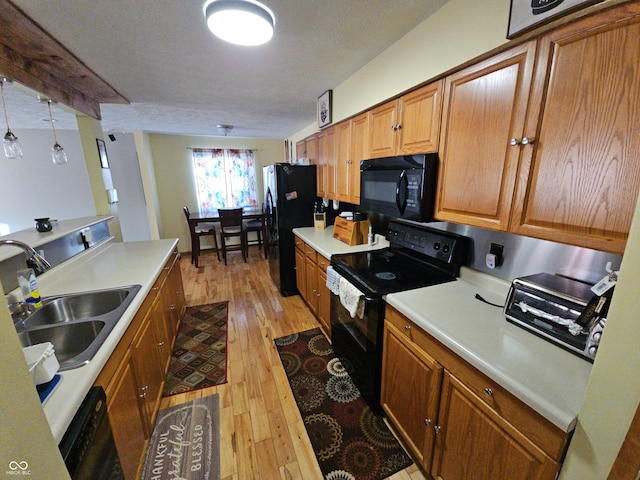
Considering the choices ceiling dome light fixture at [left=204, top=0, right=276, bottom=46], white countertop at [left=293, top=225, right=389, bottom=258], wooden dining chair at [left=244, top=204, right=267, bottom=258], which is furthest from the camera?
wooden dining chair at [left=244, top=204, right=267, bottom=258]

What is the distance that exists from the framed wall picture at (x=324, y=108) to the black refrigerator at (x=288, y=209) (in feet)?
1.76

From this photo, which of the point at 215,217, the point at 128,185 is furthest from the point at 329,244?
the point at 128,185

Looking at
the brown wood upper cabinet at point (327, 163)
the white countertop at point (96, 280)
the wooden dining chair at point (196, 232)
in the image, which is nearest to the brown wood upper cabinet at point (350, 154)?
the brown wood upper cabinet at point (327, 163)

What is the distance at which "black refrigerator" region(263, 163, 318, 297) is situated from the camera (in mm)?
3014

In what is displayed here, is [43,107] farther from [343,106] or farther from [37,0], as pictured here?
[343,106]

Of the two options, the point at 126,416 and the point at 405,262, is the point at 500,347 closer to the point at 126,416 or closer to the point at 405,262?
the point at 405,262

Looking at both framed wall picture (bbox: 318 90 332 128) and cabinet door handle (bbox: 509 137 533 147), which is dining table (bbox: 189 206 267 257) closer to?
framed wall picture (bbox: 318 90 332 128)

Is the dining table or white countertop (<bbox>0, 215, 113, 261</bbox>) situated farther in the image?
the dining table

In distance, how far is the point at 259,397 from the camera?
181 centimetres

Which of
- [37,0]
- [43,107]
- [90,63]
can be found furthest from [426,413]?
[43,107]

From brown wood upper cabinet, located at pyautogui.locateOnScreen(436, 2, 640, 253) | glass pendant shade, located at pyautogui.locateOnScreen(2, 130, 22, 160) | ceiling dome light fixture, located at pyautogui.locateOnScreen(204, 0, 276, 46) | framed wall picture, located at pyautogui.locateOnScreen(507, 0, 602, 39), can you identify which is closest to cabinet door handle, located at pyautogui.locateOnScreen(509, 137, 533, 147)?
brown wood upper cabinet, located at pyautogui.locateOnScreen(436, 2, 640, 253)

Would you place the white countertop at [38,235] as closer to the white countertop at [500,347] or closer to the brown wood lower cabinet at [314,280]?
the brown wood lower cabinet at [314,280]

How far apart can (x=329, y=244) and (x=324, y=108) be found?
1462 millimetres

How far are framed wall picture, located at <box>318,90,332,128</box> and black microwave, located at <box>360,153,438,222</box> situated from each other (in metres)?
1.09
